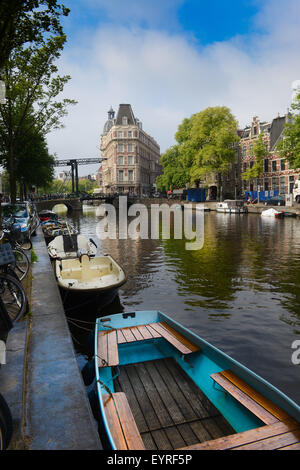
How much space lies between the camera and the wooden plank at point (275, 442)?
3639 millimetres

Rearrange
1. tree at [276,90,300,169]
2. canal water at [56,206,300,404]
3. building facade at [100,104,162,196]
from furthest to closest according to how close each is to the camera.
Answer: building facade at [100,104,162,196] → tree at [276,90,300,169] → canal water at [56,206,300,404]

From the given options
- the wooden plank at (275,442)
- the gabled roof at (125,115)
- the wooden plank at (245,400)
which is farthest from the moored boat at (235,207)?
the gabled roof at (125,115)

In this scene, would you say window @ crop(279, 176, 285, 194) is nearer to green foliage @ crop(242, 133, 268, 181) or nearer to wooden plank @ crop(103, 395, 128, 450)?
green foliage @ crop(242, 133, 268, 181)

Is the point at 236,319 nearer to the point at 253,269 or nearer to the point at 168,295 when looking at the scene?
the point at 168,295

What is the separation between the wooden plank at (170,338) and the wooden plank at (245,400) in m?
Answer: 0.86

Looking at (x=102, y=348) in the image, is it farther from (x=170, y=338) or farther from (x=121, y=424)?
(x=121, y=424)

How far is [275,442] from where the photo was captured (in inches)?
147

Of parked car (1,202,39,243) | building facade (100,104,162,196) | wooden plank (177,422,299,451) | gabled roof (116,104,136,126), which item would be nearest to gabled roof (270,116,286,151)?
building facade (100,104,162,196)

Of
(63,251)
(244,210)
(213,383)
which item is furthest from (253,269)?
(244,210)

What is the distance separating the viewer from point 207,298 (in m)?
11.5

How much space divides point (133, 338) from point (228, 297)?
19.5 feet

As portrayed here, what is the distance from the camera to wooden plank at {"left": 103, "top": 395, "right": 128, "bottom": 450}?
12.2ft
